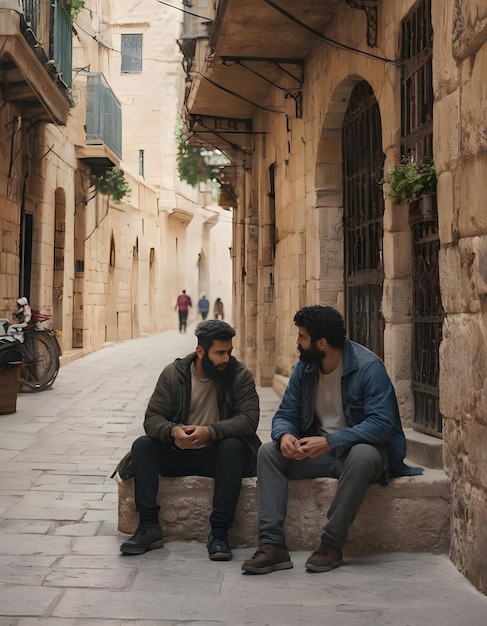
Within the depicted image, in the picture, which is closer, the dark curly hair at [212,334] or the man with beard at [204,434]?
the man with beard at [204,434]

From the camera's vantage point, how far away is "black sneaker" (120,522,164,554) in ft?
14.4

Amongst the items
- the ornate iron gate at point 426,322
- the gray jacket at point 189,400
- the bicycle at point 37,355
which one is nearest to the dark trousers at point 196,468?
the gray jacket at point 189,400

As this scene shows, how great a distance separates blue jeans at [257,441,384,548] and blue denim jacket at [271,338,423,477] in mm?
75

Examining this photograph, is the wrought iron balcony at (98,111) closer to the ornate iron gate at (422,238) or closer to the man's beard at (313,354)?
the ornate iron gate at (422,238)

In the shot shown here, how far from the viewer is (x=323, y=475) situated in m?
4.57

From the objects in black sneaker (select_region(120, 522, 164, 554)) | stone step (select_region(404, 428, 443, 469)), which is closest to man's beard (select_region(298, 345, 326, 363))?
black sneaker (select_region(120, 522, 164, 554))

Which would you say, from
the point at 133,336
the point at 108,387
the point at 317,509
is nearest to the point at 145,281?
the point at 133,336

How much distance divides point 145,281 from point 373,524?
2672 centimetres

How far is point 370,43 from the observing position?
22.7 ft

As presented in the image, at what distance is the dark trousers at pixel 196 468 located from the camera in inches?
176

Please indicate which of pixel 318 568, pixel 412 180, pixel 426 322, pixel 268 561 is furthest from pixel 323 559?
pixel 412 180

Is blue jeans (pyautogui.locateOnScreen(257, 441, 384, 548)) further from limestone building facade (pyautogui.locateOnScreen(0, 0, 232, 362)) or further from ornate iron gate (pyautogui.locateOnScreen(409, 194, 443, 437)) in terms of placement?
limestone building facade (pyautogui.locateOnScreen(0, 0, 232, 362))

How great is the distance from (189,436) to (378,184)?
3.09 meters

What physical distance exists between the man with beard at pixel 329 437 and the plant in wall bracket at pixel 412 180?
4.41ft
